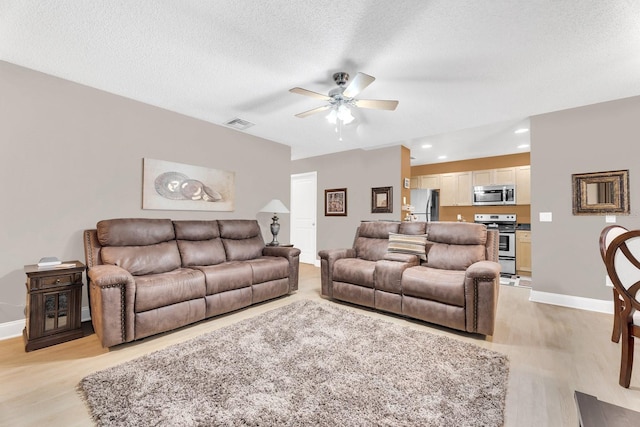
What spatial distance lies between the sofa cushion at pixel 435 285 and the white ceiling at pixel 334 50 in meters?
1.96

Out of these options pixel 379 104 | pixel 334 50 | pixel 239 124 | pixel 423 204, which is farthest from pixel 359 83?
pixel 423 204

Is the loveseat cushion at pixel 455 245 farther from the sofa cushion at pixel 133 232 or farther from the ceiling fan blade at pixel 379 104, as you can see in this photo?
the sofa cushion at pixel 133 232

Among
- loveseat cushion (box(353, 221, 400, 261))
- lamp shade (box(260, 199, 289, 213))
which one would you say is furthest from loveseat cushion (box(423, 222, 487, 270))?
lamp shade (box(260, 199, 289, 213))

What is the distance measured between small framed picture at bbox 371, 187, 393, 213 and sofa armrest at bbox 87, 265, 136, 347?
13.5 ft

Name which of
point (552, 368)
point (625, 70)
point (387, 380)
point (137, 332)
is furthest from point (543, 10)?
point (137, 332)

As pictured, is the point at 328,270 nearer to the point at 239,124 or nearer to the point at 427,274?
the point at 427,274

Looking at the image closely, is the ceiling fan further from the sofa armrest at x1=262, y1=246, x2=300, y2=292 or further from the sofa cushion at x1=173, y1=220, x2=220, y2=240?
the sofa cushion at x1=173, y1=220, x2=220, y2=240

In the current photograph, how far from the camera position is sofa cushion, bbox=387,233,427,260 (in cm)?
335

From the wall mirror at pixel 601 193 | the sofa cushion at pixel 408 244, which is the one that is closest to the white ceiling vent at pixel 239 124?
the sofa cushion at pixel 408 244

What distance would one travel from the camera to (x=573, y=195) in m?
3.43

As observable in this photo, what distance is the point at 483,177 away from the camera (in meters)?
5.98

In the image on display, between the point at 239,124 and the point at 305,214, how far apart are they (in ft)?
9.42

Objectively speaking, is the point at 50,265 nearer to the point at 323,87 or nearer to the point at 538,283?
the point at 323,87

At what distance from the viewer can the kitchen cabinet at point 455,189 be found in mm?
6172
